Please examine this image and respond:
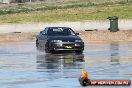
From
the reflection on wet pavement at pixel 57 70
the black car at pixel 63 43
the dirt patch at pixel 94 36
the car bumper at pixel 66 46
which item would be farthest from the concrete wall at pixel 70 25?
the reflection on wet pavement at pixel 57 70

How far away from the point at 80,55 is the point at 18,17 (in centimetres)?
3418

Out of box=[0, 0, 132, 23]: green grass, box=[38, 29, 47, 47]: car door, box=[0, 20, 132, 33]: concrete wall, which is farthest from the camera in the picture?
box=[0, 0, 132, 23]: green grass

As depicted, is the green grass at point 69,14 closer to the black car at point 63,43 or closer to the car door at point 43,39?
the car door at point 43,39

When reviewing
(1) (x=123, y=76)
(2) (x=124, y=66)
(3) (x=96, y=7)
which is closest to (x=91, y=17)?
(3) (x=96, y=7)

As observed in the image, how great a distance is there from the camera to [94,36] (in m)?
50.5

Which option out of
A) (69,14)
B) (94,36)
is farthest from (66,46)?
(69,14)

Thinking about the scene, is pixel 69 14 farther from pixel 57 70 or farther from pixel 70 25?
pixel 57 70

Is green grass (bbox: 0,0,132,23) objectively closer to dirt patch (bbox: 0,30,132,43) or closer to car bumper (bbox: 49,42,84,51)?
dirt patch (bbox: 0,30,132,43)

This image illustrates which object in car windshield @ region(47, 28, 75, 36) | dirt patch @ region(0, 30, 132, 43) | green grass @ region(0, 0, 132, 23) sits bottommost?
dirt patch @ region(0, 30, 132, 43)

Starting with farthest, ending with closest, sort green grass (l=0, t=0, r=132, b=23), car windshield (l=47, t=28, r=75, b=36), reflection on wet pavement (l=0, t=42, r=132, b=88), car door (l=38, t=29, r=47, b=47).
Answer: green grass (l=0, t=0, r=132, b=23), car windshield (l=47, t=28, r=75, b=36), car door (l=38, t=29, r=47, b=47), reflection on wet pavement (l=0, t=42, r=132, b=88)

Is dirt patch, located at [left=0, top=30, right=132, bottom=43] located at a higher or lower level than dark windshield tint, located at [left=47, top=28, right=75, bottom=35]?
lower

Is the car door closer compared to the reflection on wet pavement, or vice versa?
the reflection on wet pavement

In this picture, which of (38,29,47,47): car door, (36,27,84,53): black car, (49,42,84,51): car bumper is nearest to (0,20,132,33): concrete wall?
(38,29,47,47): car door

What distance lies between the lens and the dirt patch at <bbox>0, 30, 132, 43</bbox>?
4953 cm
